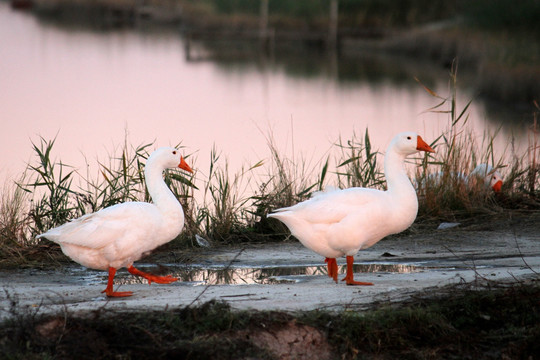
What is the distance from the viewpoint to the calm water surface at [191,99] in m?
17.6

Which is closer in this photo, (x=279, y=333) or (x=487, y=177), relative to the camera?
(x=279, y=333)

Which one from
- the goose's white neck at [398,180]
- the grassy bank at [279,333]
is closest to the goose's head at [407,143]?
the goose's white neck at [398,180]

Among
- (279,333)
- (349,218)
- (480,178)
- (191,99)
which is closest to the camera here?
(279,333)

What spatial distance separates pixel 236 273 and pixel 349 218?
1.45 metres

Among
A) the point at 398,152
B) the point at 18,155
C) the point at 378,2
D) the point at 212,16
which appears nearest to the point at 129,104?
the point at 18,155

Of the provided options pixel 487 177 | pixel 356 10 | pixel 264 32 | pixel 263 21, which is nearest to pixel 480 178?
pixel 487 177

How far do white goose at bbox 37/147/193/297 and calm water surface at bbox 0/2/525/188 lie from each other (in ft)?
19.7

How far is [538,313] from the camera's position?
17.3 ft

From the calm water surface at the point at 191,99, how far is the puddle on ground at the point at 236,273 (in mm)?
5123

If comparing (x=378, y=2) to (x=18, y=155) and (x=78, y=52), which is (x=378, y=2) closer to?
(x=78, y=52)

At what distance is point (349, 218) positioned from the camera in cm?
629

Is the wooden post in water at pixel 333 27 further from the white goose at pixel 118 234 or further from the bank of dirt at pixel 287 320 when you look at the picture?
the white goose at pixel 118 234

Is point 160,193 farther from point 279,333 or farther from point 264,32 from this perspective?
point 264,32

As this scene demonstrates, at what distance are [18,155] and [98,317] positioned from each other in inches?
456
